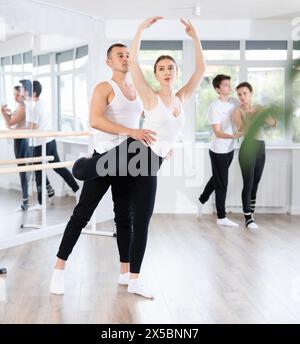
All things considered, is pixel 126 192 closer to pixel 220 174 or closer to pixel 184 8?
pixel 220 174

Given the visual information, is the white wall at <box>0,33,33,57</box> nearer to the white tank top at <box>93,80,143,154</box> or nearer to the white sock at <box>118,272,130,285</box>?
the white tank top at <box>93,80,143,154</box>

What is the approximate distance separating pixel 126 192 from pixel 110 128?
0.47 metres

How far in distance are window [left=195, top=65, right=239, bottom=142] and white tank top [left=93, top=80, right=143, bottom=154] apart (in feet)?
10.7

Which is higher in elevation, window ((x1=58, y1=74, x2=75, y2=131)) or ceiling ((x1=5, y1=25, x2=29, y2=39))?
ceiling ((x1=5, y1=25, x2=29, y2=39))

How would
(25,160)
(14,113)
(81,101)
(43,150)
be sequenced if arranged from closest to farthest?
(14,113) → (25,160) → (43,150) → (81,101)

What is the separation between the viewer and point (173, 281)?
135 inches

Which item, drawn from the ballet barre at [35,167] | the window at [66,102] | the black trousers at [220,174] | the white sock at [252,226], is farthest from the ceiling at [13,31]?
the white sock at [252,226]

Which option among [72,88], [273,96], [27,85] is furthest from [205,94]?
[273,96]

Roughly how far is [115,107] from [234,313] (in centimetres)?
121

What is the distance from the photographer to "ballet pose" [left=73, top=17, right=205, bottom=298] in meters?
2.69

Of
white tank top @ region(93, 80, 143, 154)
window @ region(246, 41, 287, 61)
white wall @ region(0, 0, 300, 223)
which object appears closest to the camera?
white tank top @ region(93, 80, 143, 154)

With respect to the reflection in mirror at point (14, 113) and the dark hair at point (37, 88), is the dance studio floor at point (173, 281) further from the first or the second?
the dark hair at point (37, 88)

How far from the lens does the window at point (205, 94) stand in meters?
6.20

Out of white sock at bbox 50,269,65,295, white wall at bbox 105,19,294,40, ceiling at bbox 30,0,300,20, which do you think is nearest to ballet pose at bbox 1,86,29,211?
ceiling at bbox 30,0,300,20
